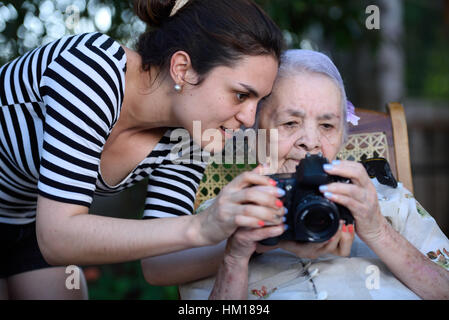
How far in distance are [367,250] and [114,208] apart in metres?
2.31

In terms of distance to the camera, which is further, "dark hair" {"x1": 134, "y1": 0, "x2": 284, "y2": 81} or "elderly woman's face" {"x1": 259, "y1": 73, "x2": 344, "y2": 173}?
"elderly woman's face" {"x1": 259, "y1": 73, "x2": 344, "y2": 173}

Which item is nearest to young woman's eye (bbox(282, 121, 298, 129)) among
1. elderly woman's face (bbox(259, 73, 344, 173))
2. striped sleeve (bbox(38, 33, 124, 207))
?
elderly woman's face (bbox(259, 73, 344, 173))

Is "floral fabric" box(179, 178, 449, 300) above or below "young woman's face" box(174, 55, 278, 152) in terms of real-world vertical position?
below

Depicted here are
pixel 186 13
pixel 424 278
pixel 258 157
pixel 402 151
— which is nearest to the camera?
pixel 424 278

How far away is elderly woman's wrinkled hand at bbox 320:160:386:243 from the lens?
0.99 m

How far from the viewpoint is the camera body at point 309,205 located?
0.98 metres

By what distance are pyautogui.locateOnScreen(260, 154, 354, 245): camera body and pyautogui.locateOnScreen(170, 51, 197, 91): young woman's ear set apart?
418 mm

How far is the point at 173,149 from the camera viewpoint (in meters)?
1.51
